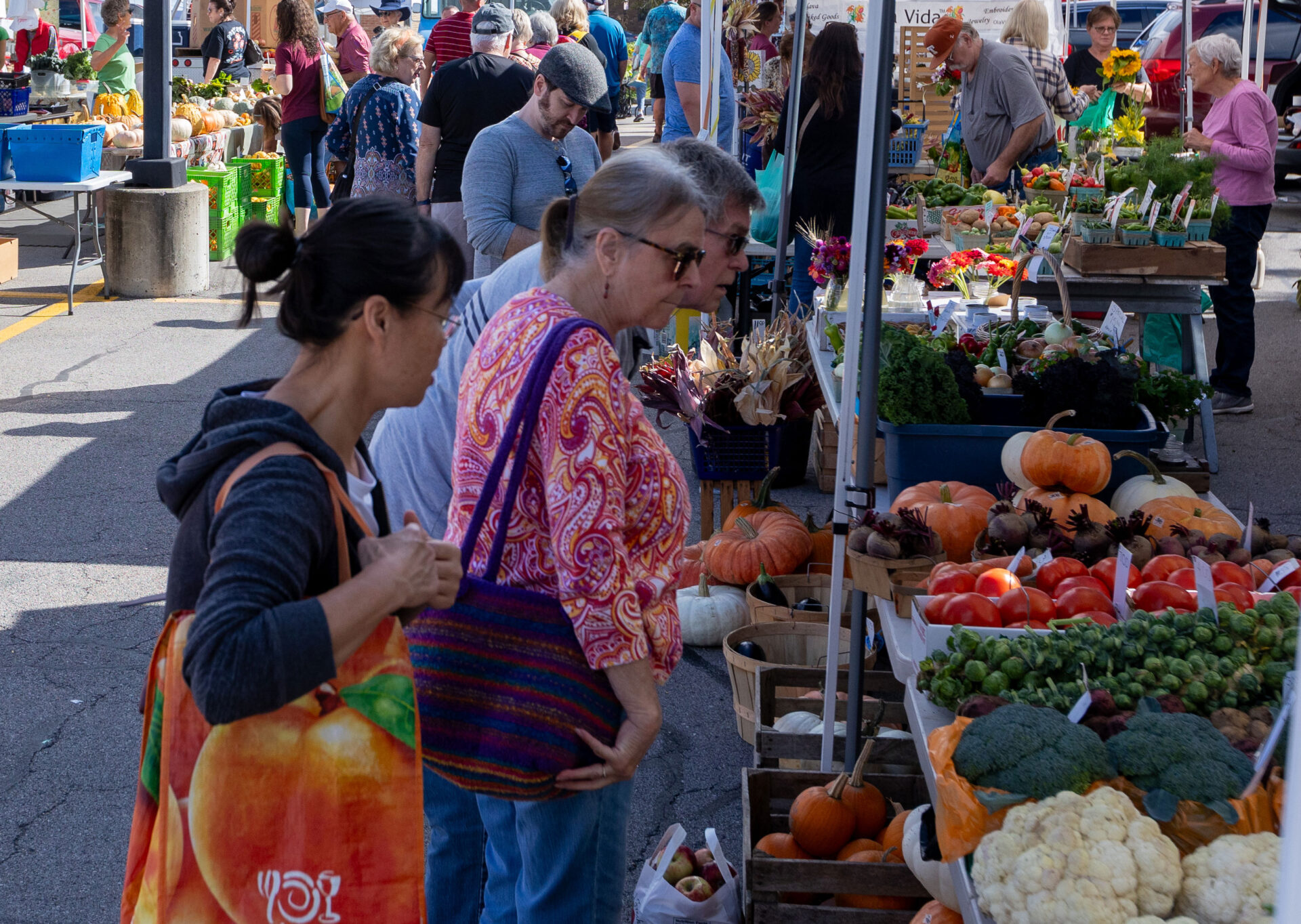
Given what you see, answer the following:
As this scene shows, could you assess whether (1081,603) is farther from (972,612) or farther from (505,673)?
(505,673)

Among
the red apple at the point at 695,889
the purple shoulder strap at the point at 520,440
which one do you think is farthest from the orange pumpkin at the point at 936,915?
the purple shoulder strap at the point at 520,440

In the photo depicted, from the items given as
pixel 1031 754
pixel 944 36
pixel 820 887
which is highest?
pixel 944 36

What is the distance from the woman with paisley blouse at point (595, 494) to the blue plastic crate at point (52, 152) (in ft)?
25.9

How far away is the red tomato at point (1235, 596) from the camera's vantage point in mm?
2465

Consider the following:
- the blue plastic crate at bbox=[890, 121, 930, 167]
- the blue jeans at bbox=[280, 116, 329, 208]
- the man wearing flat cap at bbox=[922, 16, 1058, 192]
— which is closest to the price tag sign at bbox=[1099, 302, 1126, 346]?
the man wearing flat cap at bbox=[922, 16, 1058, 192]

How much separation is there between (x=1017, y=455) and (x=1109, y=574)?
0.78m

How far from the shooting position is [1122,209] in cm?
605

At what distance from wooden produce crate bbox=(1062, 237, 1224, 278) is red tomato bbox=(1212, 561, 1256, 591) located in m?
3.34

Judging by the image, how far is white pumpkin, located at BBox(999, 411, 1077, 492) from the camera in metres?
3.42

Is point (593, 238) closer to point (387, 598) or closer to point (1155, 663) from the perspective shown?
point (387, 598)

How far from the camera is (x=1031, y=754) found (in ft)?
6.22

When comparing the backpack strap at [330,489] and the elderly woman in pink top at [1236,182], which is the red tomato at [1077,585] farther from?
the elderly woman in pink top at [1236,182]

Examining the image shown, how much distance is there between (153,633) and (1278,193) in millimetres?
15371

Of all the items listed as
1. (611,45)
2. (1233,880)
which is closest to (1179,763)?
(1233,880)
